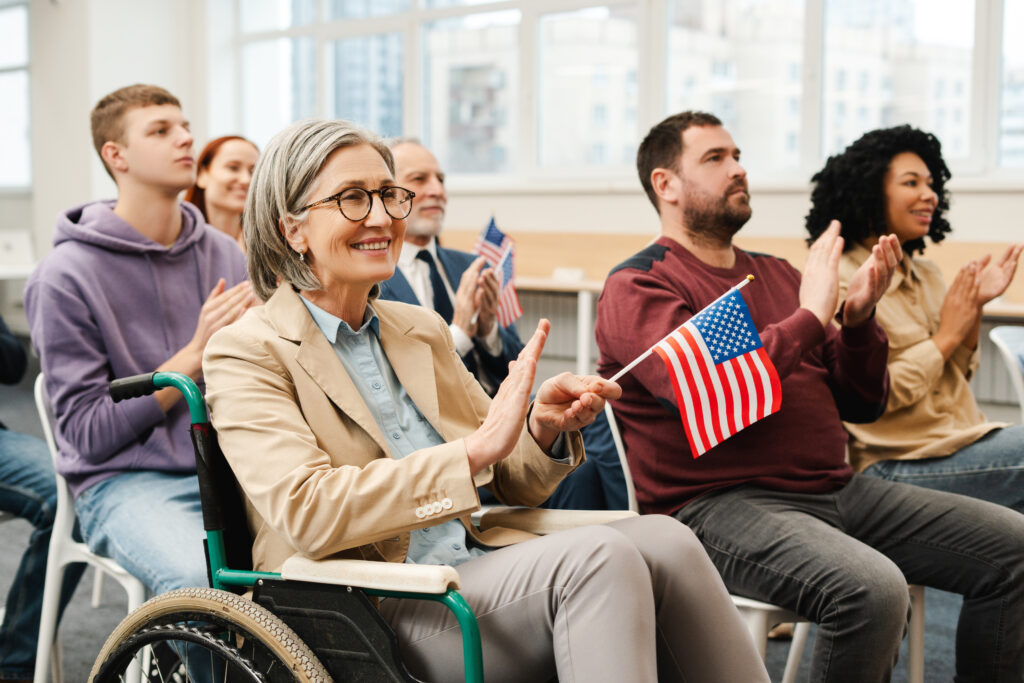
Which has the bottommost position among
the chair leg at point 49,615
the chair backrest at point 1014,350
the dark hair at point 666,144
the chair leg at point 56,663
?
the chair leg at point 56,663

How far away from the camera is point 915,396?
7.66ft

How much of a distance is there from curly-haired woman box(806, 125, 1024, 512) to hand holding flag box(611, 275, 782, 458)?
619mm

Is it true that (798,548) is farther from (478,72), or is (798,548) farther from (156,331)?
(478,72)

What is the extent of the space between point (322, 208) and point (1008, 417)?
14.9 feet

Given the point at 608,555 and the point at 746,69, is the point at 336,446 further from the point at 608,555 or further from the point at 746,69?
the point at 746,69

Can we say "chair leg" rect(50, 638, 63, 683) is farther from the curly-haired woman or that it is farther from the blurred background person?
the curly-haired woman

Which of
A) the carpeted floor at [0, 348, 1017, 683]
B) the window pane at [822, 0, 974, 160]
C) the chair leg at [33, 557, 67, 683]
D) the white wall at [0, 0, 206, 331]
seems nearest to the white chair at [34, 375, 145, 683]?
the chair leg at [33, 557, 67, 683]

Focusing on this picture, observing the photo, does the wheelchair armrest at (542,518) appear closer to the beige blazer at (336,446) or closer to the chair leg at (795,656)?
the beige blazer at (336,446)

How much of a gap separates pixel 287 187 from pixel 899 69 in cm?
482

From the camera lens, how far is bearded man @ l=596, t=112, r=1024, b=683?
5.54 feet

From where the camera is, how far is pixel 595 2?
6387mm

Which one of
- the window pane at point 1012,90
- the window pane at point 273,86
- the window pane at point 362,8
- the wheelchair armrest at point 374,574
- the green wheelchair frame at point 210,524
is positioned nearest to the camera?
the wheelchair armrest at point 374,574

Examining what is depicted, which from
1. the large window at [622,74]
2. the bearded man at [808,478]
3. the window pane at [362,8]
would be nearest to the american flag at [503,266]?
the bearded man at [808,478]

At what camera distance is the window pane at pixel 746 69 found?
228 inches
